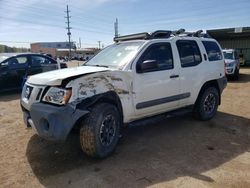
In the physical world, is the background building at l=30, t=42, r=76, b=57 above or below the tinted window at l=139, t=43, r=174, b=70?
above

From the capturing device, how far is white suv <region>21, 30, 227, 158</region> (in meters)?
3.77

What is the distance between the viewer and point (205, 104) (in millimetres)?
6281

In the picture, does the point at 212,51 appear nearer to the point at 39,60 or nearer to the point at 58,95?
the point at 58,95

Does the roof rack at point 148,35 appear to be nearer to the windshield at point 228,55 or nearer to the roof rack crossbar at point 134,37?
the roof rack crossbar at point 134,37

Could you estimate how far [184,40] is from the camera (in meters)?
5.69

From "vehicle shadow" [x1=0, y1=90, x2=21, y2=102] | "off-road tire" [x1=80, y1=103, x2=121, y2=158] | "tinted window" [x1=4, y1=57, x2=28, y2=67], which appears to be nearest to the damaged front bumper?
"off-road tire" [x1=80, y1=103, x2=121, y2=158]

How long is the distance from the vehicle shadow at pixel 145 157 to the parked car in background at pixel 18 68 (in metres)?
5.66

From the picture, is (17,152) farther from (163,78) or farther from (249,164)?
(249,164)

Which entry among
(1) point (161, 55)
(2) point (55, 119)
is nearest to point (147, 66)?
(1) point (161, 55)

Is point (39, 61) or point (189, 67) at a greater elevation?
point (39, 61)

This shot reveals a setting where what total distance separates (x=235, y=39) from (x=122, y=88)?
85.8 feet

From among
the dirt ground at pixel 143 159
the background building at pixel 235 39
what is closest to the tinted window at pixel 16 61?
the dirt ground at pixel 143 159

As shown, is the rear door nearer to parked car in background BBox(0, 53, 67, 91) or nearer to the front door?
the front door

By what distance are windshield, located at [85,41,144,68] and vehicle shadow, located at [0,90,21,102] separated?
515 cm
